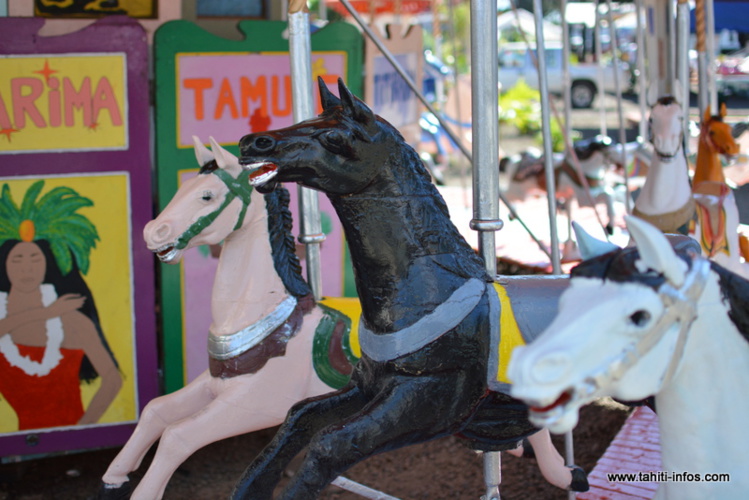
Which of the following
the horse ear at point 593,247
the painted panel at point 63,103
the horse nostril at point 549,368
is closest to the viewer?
the horse nostril at point 549,368

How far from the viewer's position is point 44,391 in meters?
3.78

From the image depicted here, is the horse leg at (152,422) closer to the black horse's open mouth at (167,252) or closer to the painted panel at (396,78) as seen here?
the black horse's open mouth at (167,252)

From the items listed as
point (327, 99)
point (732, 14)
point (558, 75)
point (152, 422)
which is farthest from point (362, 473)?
point (558, 75)

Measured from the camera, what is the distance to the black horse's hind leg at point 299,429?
2.27 meters

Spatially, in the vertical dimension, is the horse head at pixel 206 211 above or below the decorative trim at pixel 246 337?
above

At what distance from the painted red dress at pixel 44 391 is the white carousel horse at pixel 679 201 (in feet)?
8.99

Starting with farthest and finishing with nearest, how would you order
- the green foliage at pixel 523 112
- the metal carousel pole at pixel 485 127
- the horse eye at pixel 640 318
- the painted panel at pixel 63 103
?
the green foliage at pixel 523 112 < the painted panel at pixel 63 103 < the metal carousel pole at pixel 485 127 < the horse eye at pixel 640 318

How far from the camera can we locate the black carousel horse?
2.05m

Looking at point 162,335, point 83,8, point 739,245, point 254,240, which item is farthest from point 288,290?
point 739,245

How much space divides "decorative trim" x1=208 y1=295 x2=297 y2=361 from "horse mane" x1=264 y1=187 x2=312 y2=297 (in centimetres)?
9

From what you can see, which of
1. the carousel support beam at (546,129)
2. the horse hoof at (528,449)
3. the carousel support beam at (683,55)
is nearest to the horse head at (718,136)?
the carousel support beam at (683,55)

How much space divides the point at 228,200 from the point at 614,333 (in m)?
→ 1.81

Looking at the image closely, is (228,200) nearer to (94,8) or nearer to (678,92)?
(94,8)

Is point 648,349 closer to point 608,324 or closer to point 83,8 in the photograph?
point 608,324
